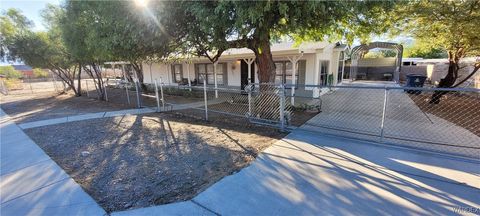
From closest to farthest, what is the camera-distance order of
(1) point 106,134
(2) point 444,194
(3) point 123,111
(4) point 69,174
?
1. (2) point 444,194
2. (4) point 69,174
3. (1) point 106,134
4. (3) point 123,111

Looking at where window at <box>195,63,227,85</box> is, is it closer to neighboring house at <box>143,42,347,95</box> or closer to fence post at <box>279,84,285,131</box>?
neighboring house at <box>143,42,347,95</box>

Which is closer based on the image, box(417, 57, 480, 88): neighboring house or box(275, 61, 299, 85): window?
box(275, 61, 299, 85): window

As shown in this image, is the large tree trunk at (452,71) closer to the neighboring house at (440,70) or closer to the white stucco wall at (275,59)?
the neighboring house at (440,70)

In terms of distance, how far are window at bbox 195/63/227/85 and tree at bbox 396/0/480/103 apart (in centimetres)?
953

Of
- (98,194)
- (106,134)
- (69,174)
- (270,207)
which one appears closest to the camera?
(270,207)

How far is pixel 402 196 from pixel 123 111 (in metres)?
9.82

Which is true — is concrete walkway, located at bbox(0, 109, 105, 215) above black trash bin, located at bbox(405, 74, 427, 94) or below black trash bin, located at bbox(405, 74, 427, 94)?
below

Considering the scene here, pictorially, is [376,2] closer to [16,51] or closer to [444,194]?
[444,194]

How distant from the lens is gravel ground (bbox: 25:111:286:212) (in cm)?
330

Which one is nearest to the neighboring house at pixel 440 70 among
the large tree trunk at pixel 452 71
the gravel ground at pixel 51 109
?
the large tree trunk at pixel 452 71

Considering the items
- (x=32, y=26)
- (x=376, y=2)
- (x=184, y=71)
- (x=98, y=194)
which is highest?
(x=32, y=26)

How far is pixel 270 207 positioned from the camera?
2811 millimetres

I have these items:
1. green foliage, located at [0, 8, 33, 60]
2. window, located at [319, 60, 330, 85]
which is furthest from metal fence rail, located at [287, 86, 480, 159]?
green foliage, located at [0, 8, 33, 60]

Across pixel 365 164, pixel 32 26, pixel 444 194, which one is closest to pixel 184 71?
pixel 32 26
